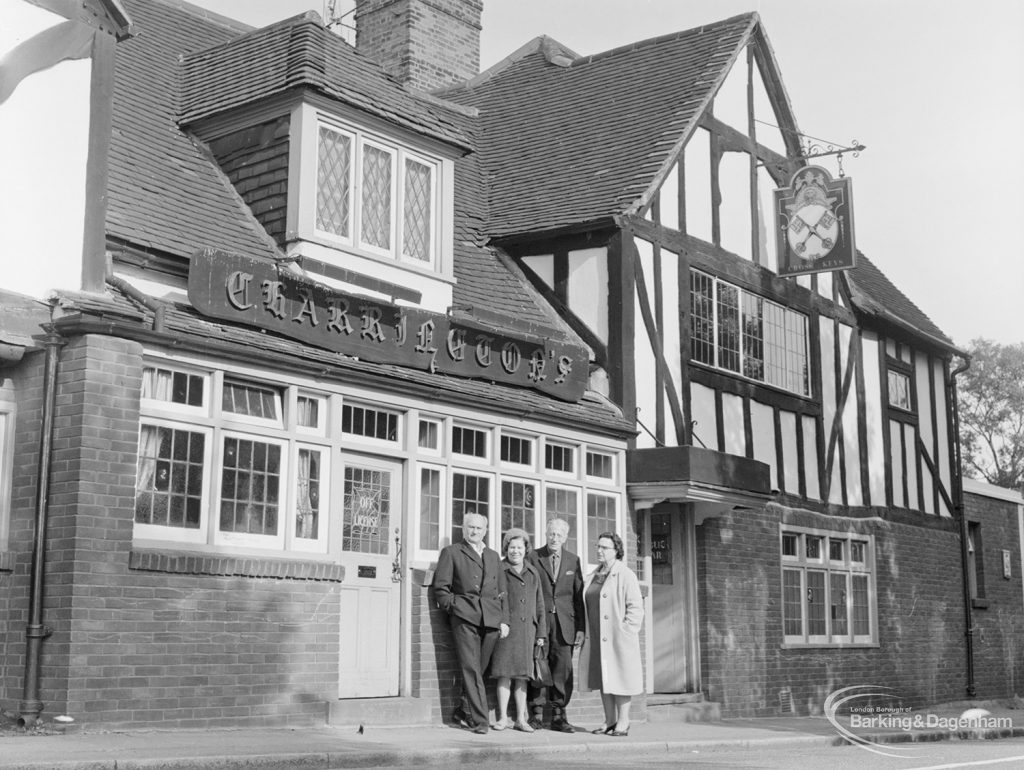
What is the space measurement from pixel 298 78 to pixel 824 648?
11.0 m

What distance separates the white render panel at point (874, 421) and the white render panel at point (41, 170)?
13613 mm

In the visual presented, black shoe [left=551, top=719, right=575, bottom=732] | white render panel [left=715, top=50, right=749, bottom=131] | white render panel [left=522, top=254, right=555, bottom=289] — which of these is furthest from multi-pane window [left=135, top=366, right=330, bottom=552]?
white render panel [left=715, top=50, right=749, bottom=131]

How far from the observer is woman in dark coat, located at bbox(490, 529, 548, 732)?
1230 cm

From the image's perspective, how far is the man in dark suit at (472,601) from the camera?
12.3 m

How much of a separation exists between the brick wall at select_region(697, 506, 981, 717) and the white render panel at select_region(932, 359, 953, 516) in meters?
0.58

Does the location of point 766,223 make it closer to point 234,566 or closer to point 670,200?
point 670,200

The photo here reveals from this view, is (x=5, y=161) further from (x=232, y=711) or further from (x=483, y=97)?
(x=483, y=97)

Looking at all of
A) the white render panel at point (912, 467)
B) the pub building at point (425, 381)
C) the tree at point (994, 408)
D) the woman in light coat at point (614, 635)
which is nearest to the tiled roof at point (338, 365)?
the pub building at point (425, 381)

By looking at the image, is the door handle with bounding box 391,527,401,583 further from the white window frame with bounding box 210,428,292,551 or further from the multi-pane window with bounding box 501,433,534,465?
the multi-pane window with bounding box 501,433,534,465

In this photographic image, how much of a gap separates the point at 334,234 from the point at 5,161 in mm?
3570

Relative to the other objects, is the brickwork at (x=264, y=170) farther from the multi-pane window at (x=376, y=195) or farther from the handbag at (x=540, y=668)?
the handbag at (x=540, y=668)

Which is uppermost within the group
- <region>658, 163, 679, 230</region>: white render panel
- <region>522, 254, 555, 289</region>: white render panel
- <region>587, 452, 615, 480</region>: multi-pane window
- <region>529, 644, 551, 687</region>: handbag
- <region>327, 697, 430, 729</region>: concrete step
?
<region>658, 163, 679, 230</region>: white render panel

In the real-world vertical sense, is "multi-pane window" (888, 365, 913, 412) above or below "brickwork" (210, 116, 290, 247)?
below

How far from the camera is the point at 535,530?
46.9 feet
